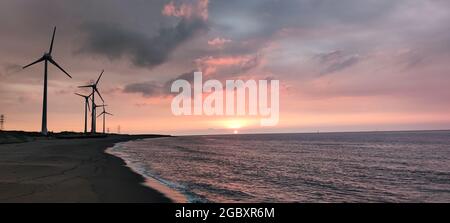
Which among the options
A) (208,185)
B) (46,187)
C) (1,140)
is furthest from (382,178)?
(1,140)

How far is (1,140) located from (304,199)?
77877 mm

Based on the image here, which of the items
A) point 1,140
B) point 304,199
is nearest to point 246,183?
point 304,199

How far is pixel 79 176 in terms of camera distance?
2456 cm

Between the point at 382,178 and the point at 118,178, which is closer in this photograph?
the point at 118,178

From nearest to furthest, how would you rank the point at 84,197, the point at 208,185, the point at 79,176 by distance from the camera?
the point at 84,197, the point at 79,176, the point at 208,185

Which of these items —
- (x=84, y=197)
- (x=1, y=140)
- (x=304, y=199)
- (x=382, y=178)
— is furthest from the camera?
(x=1, y=140)

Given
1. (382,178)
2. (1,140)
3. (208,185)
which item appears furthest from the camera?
(1,140)

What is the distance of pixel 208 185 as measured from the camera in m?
26.7
